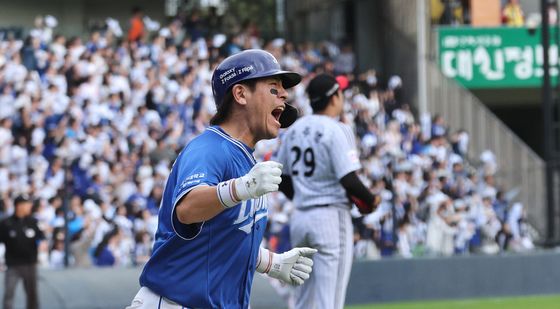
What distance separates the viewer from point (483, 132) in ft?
85.3

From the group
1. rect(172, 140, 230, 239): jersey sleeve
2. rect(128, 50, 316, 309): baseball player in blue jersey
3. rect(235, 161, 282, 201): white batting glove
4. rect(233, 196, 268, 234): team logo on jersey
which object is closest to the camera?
rect(235, 161, 282, 201): white batting glove

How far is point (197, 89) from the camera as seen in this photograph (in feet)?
70.7

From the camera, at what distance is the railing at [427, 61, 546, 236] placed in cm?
2339

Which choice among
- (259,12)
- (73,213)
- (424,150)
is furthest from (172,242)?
(259,12)

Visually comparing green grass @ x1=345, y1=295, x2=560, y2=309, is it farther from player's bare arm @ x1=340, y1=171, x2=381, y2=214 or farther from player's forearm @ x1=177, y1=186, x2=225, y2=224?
player's forearm @ x1=177, y1=186, x2=225, y2=224

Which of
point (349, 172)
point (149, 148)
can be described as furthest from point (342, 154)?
point (149, 148)

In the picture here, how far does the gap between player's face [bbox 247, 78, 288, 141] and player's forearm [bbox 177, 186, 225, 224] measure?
1.84 feet

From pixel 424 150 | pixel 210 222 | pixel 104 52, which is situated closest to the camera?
pixel 210 222

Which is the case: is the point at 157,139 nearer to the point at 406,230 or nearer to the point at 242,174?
the point at 406,230

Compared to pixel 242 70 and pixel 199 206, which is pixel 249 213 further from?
pixel 242 70

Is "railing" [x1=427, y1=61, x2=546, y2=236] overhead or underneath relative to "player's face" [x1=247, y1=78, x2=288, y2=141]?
underneath

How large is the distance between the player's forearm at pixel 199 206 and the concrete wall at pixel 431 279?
9308mm

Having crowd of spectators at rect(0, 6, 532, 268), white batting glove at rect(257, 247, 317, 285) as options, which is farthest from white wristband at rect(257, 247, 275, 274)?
crowd of spectators at rect(0, 6, 532, 268)

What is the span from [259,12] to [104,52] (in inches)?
564
